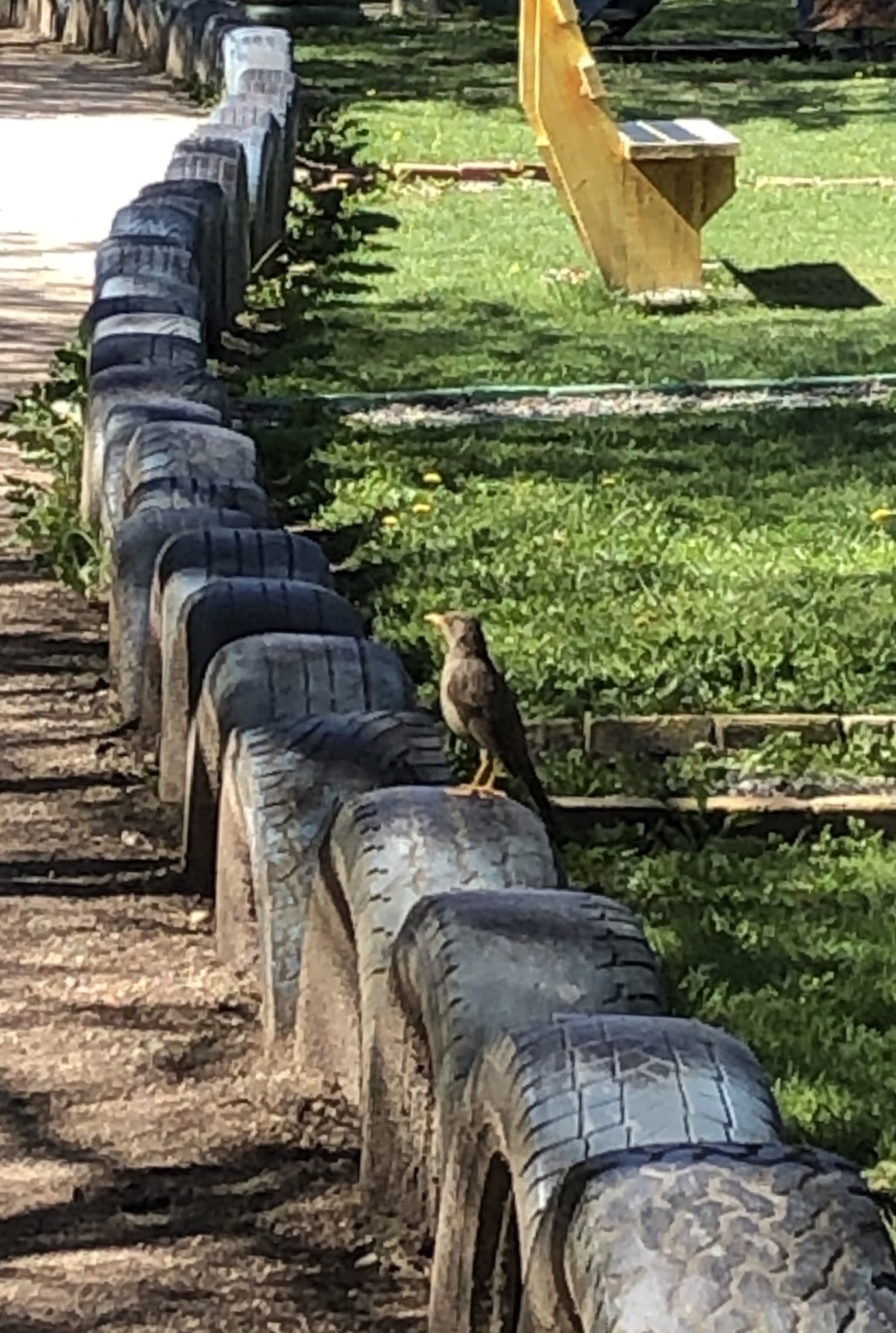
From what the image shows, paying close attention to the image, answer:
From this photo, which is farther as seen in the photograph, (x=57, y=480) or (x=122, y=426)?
(x=57, y=480)

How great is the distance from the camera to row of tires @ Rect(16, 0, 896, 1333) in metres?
3.00

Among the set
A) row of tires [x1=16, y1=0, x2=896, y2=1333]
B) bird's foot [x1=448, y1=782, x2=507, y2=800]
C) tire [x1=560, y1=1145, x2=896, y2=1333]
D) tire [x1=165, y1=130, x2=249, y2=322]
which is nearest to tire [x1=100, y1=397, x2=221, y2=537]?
row of tires [x1=16, y1=0, x2=896, y2=1333]

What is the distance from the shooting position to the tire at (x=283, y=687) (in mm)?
5207

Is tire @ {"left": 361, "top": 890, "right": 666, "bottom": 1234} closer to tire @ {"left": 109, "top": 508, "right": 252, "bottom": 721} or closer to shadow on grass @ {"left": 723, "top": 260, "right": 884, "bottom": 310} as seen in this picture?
tire @ {"left": 109, "top": 508, "right": 252, "bottom": 721}

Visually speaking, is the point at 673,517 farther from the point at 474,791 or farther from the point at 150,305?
the point at 474,791

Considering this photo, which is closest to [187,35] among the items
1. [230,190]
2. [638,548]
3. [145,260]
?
[230,190]

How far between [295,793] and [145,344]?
155 inches

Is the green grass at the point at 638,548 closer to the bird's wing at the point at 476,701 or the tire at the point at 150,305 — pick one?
the tire at the point at 150,305

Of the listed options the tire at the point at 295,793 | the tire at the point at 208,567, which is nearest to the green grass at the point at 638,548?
the tire at the point at 208,567

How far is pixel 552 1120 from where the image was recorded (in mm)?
3379

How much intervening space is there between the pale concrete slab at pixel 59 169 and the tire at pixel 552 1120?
7068mm

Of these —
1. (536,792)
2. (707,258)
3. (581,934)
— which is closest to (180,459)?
(536,792)

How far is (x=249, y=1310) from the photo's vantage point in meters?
3.92

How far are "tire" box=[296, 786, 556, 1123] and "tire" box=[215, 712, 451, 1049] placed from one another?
0.48ft
